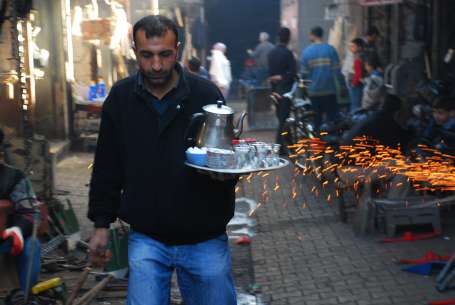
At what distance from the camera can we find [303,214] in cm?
930

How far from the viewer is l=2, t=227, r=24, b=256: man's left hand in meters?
5.68

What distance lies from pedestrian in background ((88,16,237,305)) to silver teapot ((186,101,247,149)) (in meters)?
0.06

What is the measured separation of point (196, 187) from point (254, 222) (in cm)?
521

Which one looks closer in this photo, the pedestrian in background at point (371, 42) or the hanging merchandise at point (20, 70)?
the hanging merchandise at point (20, 70)

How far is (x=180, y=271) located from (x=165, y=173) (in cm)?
51

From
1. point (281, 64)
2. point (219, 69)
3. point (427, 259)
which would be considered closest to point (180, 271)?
point (427, 259)

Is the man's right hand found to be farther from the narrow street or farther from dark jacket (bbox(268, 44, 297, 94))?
dark jacket (bbox(268, 44, 297, 94))

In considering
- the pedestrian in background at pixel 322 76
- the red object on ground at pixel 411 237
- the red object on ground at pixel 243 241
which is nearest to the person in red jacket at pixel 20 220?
the red object on ground at pixel 243 241

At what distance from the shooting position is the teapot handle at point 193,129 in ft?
12.5

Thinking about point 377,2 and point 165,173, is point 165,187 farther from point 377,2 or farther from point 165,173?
point 377,2

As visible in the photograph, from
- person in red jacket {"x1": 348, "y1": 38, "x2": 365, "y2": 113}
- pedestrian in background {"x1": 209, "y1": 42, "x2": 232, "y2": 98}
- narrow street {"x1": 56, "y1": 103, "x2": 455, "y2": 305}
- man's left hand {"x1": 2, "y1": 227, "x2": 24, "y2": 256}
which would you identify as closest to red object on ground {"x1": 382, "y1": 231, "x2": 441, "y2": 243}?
narrow street {"x1": 56, "y1": 103, "x2": 455, "y2": 305}

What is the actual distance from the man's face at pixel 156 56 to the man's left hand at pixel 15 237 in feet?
7.71

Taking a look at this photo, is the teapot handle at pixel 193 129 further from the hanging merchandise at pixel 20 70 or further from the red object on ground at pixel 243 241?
the red object on ground at pixel 243 241

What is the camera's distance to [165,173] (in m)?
3.81
